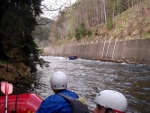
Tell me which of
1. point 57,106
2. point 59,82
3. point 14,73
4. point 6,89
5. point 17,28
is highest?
point 17,28

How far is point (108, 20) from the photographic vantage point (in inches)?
1807

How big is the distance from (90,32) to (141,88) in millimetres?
39088

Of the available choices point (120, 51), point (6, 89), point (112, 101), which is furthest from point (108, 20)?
point (112, 101)

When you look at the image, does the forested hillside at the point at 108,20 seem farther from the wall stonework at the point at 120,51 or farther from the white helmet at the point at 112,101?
the white helmet at the point at 112,101

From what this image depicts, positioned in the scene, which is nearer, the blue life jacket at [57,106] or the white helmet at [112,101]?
the white helmet at [112,101]

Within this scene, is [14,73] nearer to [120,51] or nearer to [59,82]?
[59,82]

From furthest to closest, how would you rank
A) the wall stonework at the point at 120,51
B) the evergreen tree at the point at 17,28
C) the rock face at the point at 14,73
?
the wall stonework at the point at 120,51 < the rock face at the point at 14,73 < the evergreen tree at the point at 17,28

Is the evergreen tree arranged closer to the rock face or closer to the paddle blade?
the rock face

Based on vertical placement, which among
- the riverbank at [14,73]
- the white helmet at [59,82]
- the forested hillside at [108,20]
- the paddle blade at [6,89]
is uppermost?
the forested hillside at [108,20]

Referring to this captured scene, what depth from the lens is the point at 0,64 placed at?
9.09 metres

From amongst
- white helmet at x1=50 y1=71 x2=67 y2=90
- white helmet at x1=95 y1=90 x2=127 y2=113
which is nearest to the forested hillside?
white helmet at x1=50 y1=71 x2=67 y2=90

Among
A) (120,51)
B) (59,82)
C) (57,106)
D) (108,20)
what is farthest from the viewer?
(108,20)

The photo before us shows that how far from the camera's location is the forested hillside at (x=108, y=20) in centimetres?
2994

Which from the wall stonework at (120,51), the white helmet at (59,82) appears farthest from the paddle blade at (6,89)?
the wall stonework at (120,51)
